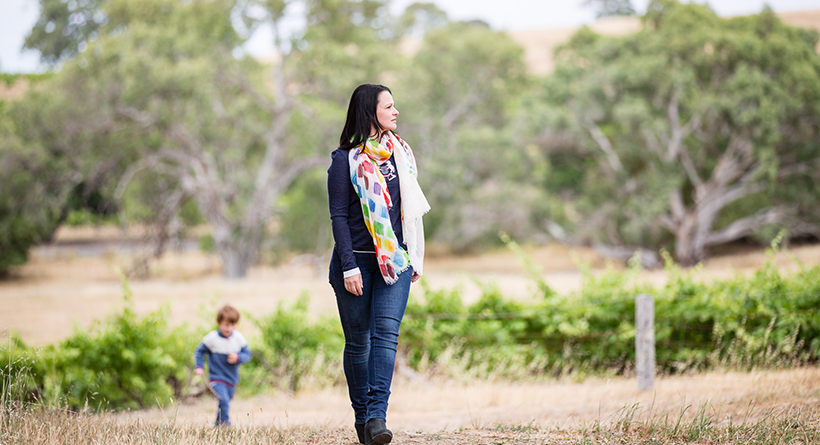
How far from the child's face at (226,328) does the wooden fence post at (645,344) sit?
3987 mm

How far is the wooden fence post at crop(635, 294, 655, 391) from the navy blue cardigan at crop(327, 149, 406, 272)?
413cm

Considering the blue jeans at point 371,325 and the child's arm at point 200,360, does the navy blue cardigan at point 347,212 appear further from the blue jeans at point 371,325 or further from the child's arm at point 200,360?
the child's arm at point 200,360

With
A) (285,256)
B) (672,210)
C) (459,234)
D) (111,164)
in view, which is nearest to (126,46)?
(111,164)

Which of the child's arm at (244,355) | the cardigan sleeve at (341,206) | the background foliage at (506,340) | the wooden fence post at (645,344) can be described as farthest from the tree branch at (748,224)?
the cardigan sleeve at (341,206)

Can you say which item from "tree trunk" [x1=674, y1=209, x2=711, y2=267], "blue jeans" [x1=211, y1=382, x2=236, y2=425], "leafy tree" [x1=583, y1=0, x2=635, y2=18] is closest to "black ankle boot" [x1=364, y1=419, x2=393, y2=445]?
"blue jeans" [x1=211, y1=382, x2=236, y2=425]

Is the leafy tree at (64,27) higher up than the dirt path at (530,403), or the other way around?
the leafy tree at (64,27)

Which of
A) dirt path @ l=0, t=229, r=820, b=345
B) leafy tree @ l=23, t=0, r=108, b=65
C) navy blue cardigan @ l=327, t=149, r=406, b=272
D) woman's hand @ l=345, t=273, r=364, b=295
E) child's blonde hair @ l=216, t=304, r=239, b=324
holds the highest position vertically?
leafy tree @ l=23, t=0, r=108, b=65

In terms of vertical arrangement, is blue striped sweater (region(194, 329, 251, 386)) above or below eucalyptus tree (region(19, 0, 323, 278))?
below

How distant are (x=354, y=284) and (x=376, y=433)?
77 cm

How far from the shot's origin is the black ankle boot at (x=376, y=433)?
340cm

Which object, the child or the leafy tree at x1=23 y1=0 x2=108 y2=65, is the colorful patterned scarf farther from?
the leafy tree at x1=23 y1=0 x2=108 y2=65

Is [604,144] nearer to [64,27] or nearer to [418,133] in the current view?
[418,133]

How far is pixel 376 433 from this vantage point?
3.41 meters

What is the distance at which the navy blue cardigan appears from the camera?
3.44m
